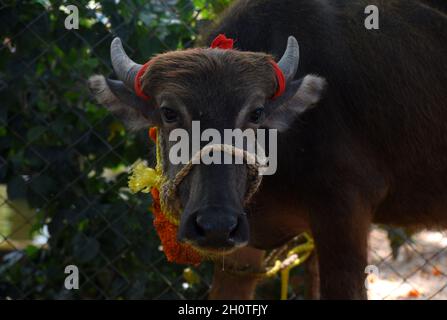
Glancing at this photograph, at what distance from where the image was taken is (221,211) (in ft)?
8.04

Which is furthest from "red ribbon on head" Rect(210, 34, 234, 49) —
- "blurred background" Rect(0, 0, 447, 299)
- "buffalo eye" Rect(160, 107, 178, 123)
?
"blurred background" Rect(0, 0, 447, 299)

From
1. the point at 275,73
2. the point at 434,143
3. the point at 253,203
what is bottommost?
the point at 253,203

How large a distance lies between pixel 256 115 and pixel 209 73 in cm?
24

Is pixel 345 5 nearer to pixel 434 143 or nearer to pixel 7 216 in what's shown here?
pixel 434 143

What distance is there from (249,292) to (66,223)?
3.70 ft

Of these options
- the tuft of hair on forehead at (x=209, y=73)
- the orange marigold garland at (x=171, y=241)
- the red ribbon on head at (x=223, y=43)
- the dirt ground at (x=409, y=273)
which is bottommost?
the dirt ground at (x=409, y=273)

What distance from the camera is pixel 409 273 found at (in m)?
5.38

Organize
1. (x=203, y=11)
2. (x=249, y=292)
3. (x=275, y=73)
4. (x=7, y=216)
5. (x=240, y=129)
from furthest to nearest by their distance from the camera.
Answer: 1. (x=7, y=216)
2. (x=203, y=11)
3. (x=249, y=292)
4. (x=275, y=73)
5. (x=240, y=129)

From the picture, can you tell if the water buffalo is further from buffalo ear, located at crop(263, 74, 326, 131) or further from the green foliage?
the green foliage

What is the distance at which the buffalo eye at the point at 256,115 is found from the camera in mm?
2762

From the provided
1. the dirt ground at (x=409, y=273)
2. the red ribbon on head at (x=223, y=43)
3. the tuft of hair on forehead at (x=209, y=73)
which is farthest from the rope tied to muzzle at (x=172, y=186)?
the dirt ground at (x=409, y=273)

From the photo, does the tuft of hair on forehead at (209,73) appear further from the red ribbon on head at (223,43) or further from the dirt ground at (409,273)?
the dirt ground at (409,273)

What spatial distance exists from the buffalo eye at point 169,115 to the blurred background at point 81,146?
1.19 meters

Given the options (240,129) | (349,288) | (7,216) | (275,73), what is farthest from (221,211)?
(7,216)
